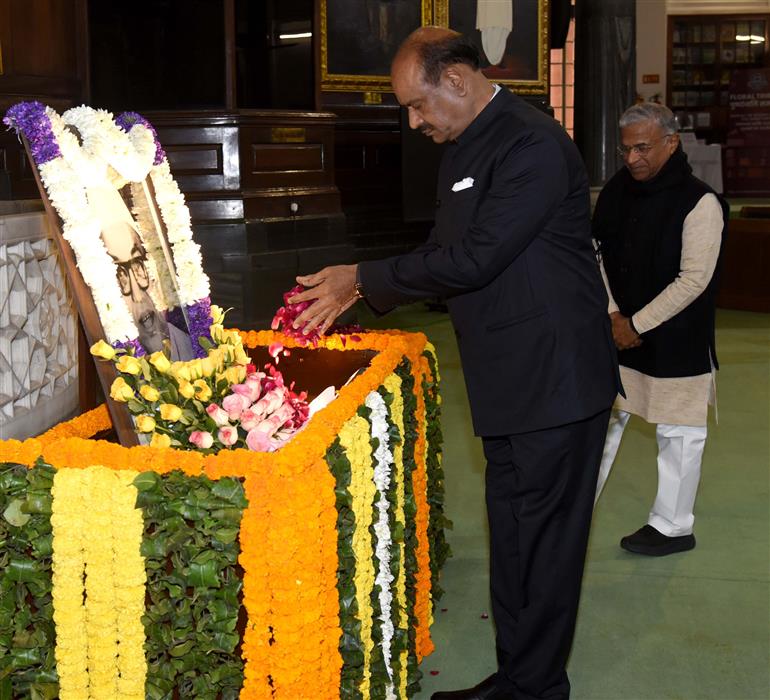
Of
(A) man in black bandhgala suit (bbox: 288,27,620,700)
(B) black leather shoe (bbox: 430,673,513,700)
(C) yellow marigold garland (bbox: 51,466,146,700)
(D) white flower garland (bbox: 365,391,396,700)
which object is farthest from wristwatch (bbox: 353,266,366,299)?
(B) black leather shoe (bbox: 430,673,513,700)

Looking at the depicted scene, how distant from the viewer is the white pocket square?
2480mm

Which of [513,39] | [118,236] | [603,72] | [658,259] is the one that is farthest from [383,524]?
[603,72]

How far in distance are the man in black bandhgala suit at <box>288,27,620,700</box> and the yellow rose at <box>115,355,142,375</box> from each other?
1.69 feet

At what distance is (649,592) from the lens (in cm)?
367

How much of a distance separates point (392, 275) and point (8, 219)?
1.30m

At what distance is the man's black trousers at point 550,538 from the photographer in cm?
255

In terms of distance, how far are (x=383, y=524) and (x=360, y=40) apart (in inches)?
338

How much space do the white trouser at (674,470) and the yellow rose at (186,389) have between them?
215 centimetres

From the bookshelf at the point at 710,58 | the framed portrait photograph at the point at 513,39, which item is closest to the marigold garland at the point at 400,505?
the framed portrait photograph at the point at 513,39

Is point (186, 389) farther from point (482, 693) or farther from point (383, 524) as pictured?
point (482, 693)

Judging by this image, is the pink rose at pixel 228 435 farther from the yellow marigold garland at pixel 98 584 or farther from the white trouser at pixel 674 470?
the white trouser at pixel 674 470

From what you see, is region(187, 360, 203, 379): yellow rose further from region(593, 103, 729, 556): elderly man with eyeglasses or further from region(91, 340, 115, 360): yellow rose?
region(593, 103, 729, 556): elderly man with eyeglasses

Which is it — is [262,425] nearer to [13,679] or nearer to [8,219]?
[13,679]

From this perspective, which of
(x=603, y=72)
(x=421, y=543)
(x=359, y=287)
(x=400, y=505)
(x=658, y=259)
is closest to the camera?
(x=359, y=287)
